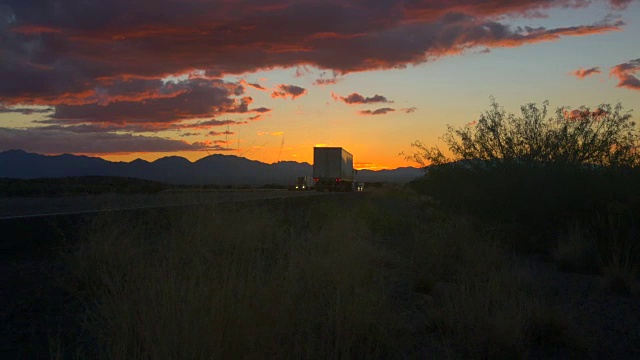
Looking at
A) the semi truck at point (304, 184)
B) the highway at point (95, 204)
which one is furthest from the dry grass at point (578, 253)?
the semi truck at point (304, 184)

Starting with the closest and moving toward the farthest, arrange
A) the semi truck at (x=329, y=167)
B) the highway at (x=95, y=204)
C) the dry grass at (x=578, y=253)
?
the dry grass at (x=578, y=253) < the highway at (x=95, y=204) < the semi truck at (x=329, y=167)

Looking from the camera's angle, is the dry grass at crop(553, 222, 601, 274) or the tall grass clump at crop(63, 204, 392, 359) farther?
the dry grass at crop(553, 222, 601, 274)

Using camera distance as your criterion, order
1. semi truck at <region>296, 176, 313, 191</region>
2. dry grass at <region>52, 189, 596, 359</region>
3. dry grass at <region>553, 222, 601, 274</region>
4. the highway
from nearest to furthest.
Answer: dry grass at <region>52, 189, 596, 359</region> → dry grass at <region>553, 222, 601, 274</region> → the highway → semi truck at <region>296, 176, 313, 191</region>

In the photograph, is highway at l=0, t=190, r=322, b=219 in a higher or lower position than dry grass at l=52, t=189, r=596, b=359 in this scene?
higher

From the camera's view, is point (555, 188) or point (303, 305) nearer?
point (303, 305)

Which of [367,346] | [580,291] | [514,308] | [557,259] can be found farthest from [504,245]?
[367,346]

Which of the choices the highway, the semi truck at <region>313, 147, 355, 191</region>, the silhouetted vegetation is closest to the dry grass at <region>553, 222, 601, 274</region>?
the silhouetted vegetation

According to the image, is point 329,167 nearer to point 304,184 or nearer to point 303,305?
point 304,184

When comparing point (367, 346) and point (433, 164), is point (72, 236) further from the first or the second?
point (433, 164)

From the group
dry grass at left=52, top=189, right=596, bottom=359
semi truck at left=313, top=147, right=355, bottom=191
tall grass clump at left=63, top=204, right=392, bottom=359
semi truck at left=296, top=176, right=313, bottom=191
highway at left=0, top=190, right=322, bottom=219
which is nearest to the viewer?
tall grass clump at left=63, top=204, right=392, bottom=359

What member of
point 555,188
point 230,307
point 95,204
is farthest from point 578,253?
point 95,204

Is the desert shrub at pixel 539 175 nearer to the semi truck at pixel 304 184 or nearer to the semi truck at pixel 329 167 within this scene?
the semi truck at pixel 329 167

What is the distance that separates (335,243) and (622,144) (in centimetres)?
892

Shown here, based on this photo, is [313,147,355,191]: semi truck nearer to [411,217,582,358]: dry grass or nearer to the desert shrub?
the desert shrub
